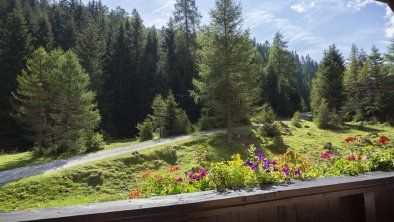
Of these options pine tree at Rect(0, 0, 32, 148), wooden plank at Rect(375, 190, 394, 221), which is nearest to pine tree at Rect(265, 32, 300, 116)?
pine tree at Rect(0, 0, 32, 148)

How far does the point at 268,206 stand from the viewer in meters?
2.99

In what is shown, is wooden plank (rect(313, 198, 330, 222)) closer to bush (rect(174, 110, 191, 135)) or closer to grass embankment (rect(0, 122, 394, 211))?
grass embankment (rect(0, 122, 394, 211))

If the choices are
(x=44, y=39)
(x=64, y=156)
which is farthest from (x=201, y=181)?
(x=44, y=39)

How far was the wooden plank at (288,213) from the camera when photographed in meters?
3.14

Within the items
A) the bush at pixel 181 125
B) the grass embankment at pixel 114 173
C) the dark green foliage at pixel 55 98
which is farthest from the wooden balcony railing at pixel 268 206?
the bush at pixel 181 125

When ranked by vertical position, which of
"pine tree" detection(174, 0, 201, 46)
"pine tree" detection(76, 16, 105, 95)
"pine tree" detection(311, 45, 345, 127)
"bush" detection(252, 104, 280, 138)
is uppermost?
"pine tree" detection(174, 0, 201, 46)

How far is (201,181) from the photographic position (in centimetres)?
388

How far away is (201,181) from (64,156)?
62.0ft

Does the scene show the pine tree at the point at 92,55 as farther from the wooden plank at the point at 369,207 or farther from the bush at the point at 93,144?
the wooden plank at the point at 369,207

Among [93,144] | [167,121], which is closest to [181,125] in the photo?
[167,121]

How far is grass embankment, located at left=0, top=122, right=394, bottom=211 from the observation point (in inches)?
485

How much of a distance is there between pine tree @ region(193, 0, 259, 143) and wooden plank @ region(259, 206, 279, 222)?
21.3 meters

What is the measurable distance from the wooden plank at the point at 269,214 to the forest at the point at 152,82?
21305 millimetres

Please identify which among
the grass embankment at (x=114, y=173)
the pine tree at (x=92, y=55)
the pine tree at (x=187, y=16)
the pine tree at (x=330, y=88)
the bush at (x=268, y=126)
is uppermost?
the pine tree at (x=187, y=16)
